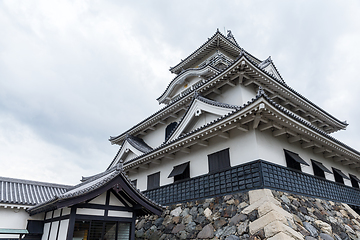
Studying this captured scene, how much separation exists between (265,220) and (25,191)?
1217cm

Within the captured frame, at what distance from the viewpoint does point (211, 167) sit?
32.7 feet

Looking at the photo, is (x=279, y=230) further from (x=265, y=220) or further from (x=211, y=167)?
(x=211, y=167)

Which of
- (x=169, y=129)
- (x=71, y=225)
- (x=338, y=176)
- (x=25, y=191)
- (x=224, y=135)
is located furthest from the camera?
(x=169, y=129)

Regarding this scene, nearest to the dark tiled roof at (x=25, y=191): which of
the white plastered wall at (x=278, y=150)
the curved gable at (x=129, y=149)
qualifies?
the curved gable at (x=129, y=149)

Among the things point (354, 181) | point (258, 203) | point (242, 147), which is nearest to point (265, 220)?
point (258, 203)

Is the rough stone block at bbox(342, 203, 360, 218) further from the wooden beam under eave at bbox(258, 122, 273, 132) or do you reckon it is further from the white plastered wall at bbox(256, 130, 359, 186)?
the wooden beam under eave at bbox(258, 122, 273, 132)

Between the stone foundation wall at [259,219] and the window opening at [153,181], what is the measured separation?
6.29 feet

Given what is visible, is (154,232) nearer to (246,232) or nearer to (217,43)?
(246,232)

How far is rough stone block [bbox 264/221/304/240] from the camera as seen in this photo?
6602 mm

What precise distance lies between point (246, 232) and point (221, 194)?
1.90 meters

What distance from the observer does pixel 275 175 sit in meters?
8.55

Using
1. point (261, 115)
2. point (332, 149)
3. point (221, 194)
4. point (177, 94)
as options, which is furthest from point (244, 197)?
point (177, 94)

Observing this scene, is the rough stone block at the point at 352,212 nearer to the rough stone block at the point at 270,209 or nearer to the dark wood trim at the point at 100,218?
the rough stone block at the point at 270,209

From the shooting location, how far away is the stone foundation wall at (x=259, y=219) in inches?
278
